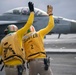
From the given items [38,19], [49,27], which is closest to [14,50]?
[49,27]

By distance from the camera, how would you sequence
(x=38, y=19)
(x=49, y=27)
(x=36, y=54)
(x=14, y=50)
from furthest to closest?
(x=38, y=19) → (x=49, y=27) → (x=36, y=54) → (x=14, y=50)

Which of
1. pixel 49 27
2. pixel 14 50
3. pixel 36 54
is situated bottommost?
pixel 36 54

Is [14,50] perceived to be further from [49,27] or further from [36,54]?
[49,27]

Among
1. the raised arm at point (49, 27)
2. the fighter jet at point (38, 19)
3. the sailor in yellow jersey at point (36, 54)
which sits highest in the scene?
the raised arm at point (49, 27)

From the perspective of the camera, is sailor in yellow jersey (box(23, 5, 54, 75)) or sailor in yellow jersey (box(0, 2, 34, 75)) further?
sailor in yellow jersey (box(23, 5, 54, 75))

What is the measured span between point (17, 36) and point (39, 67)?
30.9 inches

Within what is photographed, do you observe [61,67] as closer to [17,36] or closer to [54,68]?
[54,68]

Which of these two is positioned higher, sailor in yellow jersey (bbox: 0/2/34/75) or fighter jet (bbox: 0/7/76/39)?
sailor in yellow jersey (bbox: 0/2/34/75)

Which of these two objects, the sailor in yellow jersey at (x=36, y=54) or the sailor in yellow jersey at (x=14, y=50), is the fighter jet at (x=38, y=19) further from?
the sailor in yellow jersey at (x=14, y=50)

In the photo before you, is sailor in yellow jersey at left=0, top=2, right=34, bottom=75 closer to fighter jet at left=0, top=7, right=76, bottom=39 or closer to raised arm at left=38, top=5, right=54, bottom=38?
raised arm at left=38, top=5, right=54, bottom=38

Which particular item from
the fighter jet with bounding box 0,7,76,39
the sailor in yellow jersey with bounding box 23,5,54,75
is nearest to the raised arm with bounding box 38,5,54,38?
the sailor in yellow jersey with bounding box 23,5,54,75

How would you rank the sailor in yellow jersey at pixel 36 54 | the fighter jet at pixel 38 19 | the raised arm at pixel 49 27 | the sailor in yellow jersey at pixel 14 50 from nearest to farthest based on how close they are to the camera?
the sailor in yellow jersey at pixel 14 50, the sailor in yellow jersey at pixel 36 54, the raised arm at pixel 49 27, the fighter jet at pixel 38 19

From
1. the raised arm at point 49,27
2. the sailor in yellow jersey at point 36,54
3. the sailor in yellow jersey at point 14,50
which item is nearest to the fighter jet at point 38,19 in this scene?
the raised arm at point 49,27

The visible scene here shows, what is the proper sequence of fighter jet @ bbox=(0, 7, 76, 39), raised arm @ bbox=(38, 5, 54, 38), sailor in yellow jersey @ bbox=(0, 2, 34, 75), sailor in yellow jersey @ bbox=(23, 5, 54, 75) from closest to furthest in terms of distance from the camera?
sailor in yellow jersey @ bbox=(0, 2, 34, 75) → sailor in yellow jersey @ bbox=(23, 5, 54, 75) → raised arm @ bbox=(38, 5, 54, 38) → fighter jet @ bbox=(0, 7, 76, 39)
